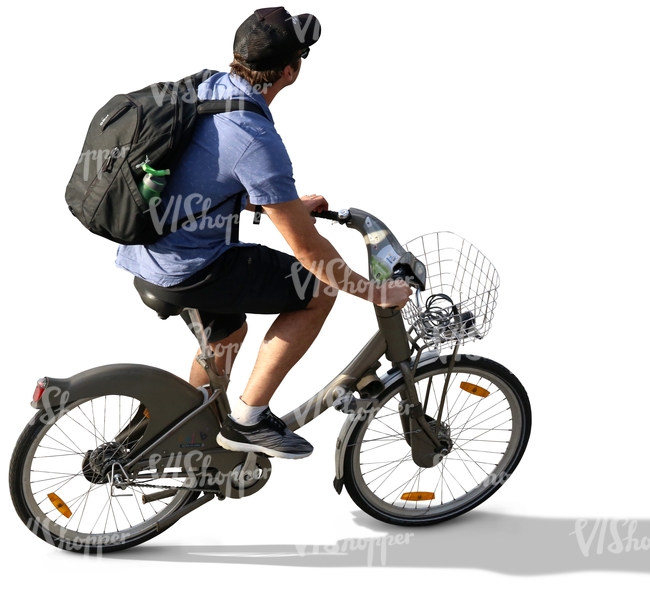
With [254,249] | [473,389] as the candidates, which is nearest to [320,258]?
[254,249]

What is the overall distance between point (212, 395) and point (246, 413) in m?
0.18

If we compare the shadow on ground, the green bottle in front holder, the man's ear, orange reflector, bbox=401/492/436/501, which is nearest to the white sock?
the shadow on ground

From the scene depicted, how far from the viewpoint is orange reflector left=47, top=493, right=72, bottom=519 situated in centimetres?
529

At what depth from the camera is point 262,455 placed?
5.38 m

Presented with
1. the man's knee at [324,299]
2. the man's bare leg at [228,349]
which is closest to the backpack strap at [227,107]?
the man's knee at [324,299]

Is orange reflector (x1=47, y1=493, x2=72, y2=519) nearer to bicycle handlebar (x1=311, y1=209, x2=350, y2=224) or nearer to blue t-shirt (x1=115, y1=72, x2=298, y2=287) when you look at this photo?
blue t-shirt (x1=115, y1=72, x2=298, y2=287)

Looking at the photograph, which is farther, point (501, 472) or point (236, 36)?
point (501, 472)

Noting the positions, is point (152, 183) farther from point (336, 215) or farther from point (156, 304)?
point (336, 215)

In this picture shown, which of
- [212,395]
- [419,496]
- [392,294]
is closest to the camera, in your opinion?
[392,294]

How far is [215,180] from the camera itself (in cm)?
466

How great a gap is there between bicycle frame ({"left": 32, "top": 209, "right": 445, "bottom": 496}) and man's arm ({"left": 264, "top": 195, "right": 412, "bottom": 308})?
0.13 meters

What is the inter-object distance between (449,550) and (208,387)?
→ 1.30 metres

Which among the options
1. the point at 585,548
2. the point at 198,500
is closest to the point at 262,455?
the point at 198,500

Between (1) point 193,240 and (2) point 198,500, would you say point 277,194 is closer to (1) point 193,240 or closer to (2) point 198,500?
(1) point 193,240
